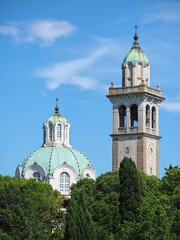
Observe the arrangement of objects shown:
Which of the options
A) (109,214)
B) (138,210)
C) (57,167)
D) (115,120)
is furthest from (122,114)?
(138,210)

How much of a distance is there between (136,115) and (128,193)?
3926 cm

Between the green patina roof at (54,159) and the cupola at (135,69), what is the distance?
23226 mm

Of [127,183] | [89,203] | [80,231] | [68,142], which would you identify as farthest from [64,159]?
[80,231]

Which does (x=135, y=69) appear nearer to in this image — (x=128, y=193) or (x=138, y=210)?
(x=128, y=193)

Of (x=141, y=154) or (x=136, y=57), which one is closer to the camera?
(x=141, y=154)

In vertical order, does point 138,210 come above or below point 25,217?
above

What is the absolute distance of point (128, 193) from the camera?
8206cm

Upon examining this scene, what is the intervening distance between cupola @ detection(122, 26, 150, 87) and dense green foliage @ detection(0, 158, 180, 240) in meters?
20.5

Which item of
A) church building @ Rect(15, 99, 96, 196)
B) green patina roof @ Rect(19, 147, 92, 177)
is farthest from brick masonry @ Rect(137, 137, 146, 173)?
green patina roof @ Rect(19, 147, 92, 177)

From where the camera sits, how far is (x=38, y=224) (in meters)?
80.9

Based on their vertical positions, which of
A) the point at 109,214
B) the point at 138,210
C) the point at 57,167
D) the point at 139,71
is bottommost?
the point at 138,210

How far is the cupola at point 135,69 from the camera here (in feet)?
395

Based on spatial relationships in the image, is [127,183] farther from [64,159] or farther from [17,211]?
[64,159]

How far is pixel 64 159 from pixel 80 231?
222 feet
